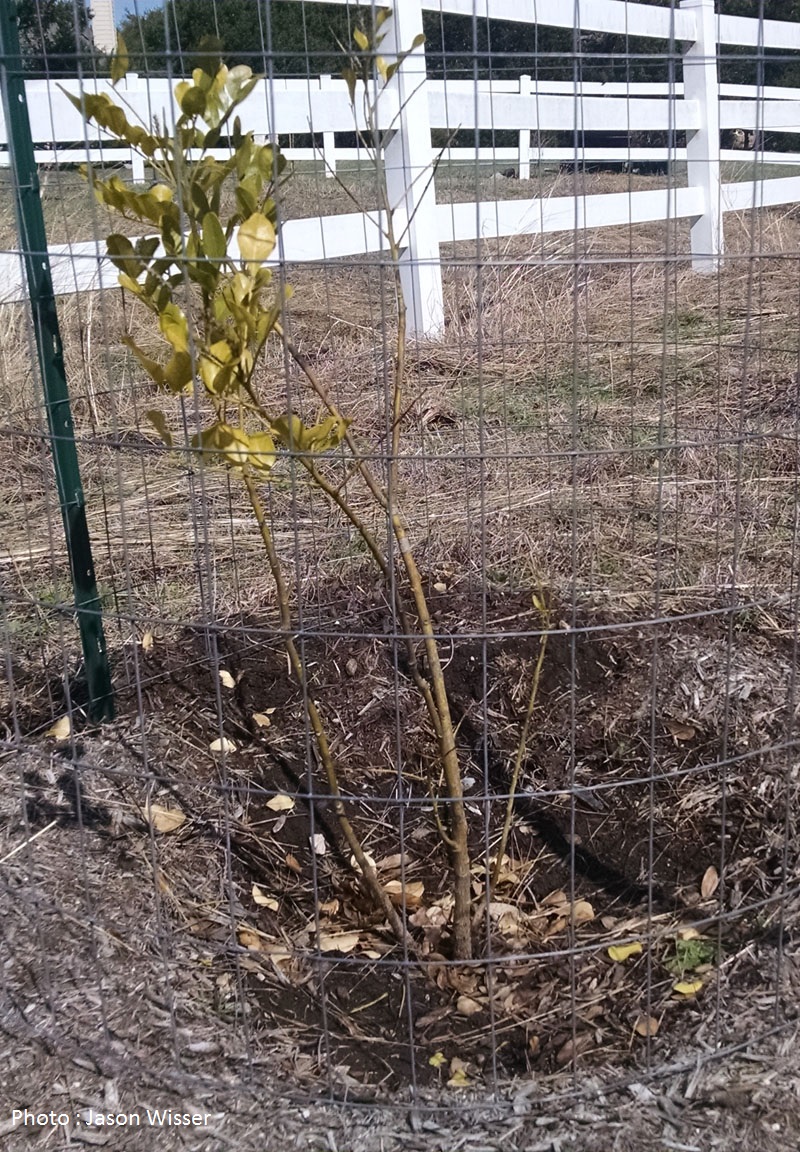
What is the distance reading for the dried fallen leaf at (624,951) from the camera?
1.72 m

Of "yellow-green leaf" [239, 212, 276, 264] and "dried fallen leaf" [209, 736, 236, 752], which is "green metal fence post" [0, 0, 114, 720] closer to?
"dried fallen leaf" [209, 736, 236, 752]

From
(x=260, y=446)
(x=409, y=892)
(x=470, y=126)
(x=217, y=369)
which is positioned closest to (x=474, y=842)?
(x=409, y=892)

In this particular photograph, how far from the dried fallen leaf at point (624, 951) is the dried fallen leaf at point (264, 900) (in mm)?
565

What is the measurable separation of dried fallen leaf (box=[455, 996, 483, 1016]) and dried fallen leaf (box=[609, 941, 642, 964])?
0.23 m

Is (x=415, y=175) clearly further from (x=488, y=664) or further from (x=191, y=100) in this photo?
(x=191, y=100)

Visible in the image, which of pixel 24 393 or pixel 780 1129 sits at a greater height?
pixel 24 393

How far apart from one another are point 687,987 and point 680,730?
0.70 meters

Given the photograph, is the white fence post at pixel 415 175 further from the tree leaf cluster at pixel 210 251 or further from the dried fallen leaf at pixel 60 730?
the tree leaf cluster at pixel 210 251

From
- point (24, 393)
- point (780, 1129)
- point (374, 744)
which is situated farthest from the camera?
point (24, 393)

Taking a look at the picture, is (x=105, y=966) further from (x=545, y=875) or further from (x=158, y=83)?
(x=158, y=83)

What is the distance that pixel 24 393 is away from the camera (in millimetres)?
3756

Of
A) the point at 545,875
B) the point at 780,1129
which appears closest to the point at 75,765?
the point at 545,875

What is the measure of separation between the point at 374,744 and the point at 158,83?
4.41 m

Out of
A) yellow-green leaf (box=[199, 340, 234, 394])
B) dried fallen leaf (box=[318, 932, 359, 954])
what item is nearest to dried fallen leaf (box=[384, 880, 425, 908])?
dried fallen leaf (box=[318, 932, 359, 954])
